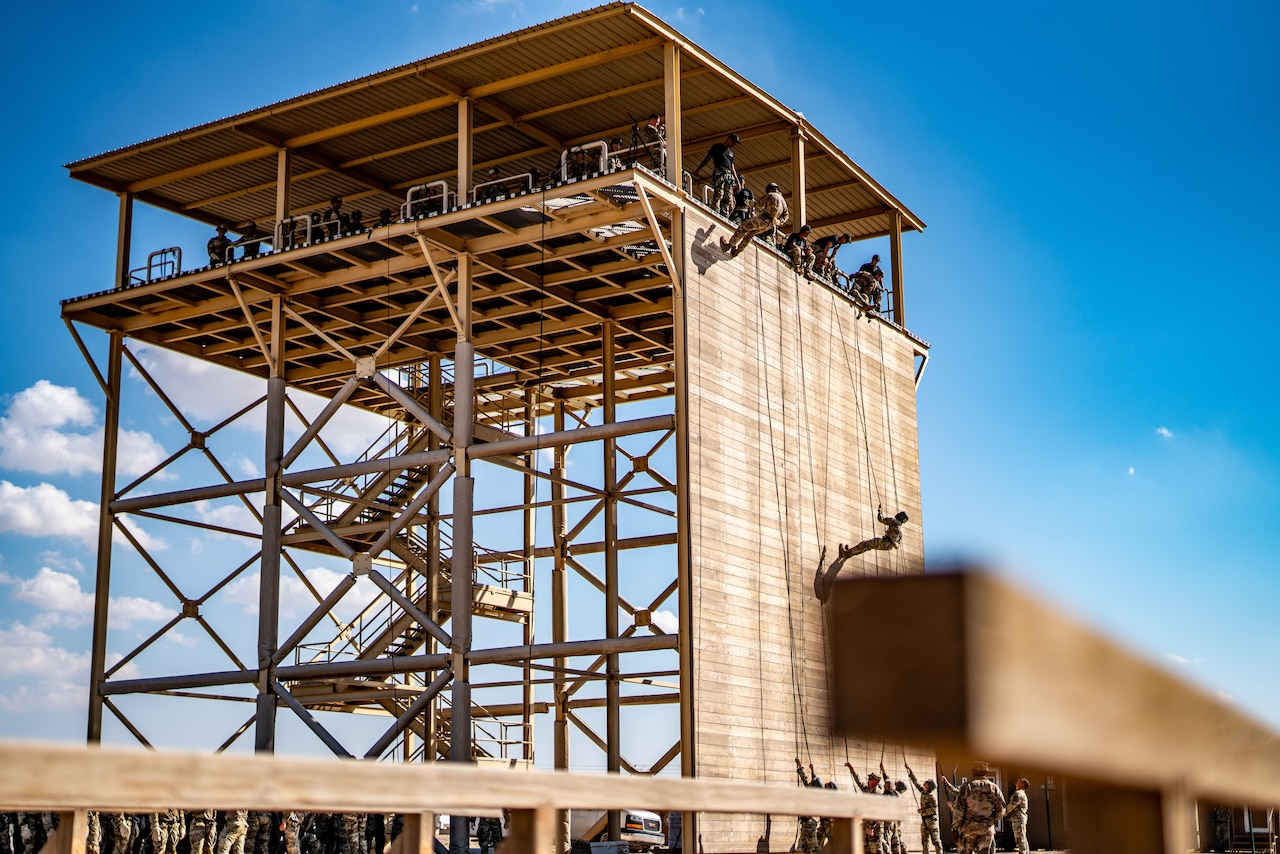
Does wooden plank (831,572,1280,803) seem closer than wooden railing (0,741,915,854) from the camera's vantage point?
Yes

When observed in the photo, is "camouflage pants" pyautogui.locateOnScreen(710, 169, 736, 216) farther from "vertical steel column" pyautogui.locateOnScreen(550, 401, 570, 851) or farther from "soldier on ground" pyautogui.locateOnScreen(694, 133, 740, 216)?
"vertical steel column" pyautogui.locateOnScreen(550, 401, 570, 851)

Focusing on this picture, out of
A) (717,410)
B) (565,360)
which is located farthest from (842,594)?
(565,360)

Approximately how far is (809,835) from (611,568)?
1399cm

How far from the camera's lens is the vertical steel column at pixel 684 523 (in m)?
29.4

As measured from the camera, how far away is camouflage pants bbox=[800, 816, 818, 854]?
30.0 meters

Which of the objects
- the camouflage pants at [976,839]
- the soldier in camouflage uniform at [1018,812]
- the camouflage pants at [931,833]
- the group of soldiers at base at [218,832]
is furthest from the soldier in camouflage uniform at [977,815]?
the camouflage pants at [931,833]

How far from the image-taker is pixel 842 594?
2.56 metres

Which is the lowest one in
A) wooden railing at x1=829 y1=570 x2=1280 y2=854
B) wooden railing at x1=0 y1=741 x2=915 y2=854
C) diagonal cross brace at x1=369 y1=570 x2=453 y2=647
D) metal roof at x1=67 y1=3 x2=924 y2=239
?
wooden railing at x1=0 y1=741 x2=915 y2=854

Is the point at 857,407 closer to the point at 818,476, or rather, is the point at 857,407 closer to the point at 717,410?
the point at 818,476

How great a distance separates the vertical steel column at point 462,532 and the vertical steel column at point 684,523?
563 cm

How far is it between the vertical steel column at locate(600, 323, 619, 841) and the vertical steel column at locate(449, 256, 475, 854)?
216 inches

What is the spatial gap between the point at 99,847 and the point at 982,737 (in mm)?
25413

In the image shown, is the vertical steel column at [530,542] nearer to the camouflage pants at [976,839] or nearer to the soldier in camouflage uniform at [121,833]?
the soldier in camouflage uniform at [121,833]

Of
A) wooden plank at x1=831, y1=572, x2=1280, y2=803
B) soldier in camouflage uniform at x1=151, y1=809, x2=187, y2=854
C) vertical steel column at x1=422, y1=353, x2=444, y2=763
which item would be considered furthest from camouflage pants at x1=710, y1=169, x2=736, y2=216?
wooden plank at x1=831, y1=572, x2=1280, y2=803
